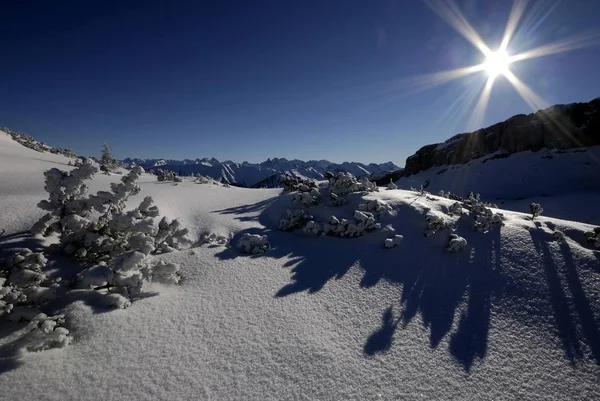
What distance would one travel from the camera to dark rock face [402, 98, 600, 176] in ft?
123

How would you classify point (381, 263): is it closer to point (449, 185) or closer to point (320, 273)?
point (320, 273)

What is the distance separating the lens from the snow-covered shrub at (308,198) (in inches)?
356

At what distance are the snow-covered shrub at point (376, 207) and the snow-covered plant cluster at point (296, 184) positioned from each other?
242 cm

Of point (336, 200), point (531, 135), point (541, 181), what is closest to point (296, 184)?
point (336, 200)

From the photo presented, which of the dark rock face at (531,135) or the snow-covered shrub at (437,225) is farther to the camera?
the dark rock face at (531,135)

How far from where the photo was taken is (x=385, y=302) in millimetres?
4871

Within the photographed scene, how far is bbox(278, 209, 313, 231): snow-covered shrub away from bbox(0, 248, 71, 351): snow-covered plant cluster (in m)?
4.91

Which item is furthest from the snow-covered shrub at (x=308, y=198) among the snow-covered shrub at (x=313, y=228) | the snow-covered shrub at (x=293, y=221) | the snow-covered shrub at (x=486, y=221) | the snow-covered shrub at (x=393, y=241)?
the snow-covered shrub at (x=486, y=221)

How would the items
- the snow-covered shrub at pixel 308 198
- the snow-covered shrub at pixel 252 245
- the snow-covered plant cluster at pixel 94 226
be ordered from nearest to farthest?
1. the snow-covered plant cluster at pixel 94 226
2. the snow-covered shrub at pixel 252 245
3. the snow-covered shrub at pixel 308 198

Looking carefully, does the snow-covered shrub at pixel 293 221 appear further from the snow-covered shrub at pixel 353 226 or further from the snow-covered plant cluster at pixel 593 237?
the snow-covered plant cluster at pixel 593 237

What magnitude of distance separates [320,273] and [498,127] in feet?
185

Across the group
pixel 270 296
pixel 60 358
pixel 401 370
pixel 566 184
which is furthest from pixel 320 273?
pixel 566 184

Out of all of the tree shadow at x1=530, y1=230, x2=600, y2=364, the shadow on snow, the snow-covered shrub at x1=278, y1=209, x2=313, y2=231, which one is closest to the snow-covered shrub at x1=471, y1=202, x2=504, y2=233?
the shadow on snow

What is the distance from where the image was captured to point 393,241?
6.66 meters
